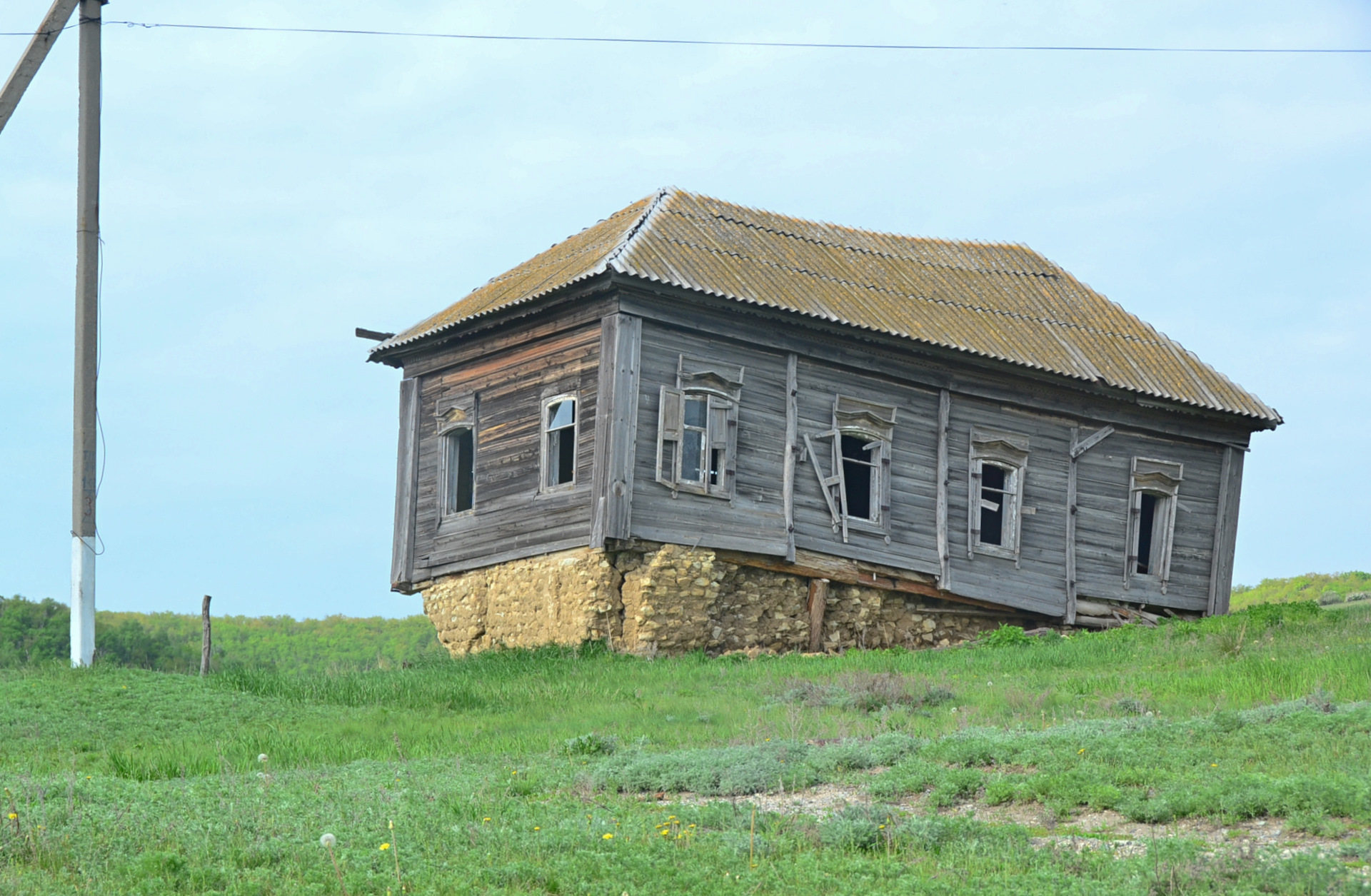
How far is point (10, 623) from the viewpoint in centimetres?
3956

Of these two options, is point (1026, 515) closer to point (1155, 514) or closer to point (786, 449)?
point (1155, 514)

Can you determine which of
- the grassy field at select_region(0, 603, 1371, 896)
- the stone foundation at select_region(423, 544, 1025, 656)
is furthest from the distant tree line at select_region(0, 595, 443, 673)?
the grassy field at select_region(0, 603, 1371, 896)

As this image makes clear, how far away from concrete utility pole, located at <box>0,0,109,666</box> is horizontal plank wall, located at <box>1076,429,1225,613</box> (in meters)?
16.1

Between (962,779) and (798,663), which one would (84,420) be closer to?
(798,663)

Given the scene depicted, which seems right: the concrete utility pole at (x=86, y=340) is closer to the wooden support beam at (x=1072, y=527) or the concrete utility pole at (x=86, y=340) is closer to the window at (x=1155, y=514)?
the wooden support beam at (x=1072, y=527)

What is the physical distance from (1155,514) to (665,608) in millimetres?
10930

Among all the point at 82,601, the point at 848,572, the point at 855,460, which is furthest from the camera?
the point at 855,460

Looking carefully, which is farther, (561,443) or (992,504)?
(992,504)

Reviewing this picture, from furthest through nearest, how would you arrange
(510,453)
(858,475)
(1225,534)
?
(1225,534)
(858,475)
(510,453)

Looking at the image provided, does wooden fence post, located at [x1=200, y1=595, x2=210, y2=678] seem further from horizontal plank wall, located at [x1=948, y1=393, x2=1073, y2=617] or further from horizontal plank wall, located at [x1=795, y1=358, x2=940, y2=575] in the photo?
horizontal plank wall, located at [x1=948, y1=393, x2=1073, y2=617]

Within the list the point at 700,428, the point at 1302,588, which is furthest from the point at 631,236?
the point at 1302,588

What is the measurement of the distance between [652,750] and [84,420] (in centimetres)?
1001

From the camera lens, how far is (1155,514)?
2683 cm

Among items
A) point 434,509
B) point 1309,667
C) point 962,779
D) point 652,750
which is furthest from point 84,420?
point 1309,667
